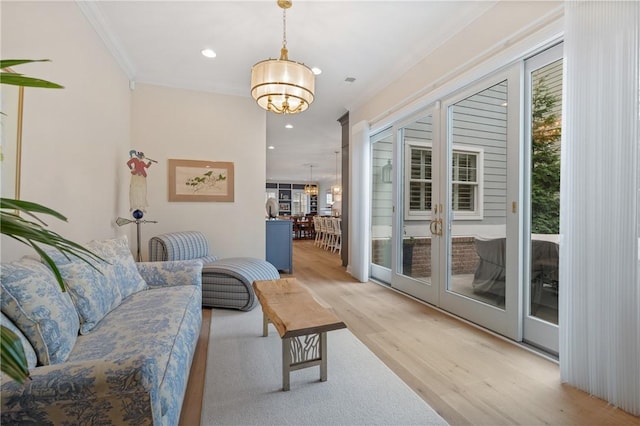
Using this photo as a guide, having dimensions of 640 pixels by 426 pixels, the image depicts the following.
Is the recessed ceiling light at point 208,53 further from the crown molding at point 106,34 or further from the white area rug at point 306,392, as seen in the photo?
the white area rug at point 306,392

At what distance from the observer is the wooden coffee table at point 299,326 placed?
166 centimetres

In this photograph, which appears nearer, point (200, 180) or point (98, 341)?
point (98, 341)

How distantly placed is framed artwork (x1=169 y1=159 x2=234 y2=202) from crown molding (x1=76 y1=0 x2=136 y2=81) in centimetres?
123

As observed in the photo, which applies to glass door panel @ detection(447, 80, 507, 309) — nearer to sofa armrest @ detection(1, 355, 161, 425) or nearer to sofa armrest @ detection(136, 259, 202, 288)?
Answer: sofa armrest @ detection(136, 259, 202, 288)

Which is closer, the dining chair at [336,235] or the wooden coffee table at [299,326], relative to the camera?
the wooden coffee table at [299,326]

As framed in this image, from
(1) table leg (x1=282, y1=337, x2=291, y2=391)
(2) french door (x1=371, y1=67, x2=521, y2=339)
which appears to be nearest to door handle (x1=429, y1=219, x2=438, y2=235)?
(2) french door (x1=371, y1=67, x2=521, y2=339)

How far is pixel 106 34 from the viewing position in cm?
297

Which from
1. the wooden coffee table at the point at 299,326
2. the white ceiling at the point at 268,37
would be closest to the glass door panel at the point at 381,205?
the white ceiling at the point at 268,37

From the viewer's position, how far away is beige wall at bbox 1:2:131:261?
1893mm

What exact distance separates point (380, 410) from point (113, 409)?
1.27 m

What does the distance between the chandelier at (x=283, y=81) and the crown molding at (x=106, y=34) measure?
1551 millimetres

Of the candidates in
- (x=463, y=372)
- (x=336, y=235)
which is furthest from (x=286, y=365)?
(x=336, y=235)

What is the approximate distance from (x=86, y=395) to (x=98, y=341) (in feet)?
2.30

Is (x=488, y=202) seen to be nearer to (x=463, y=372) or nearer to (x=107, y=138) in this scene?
(x=463, y=372)
